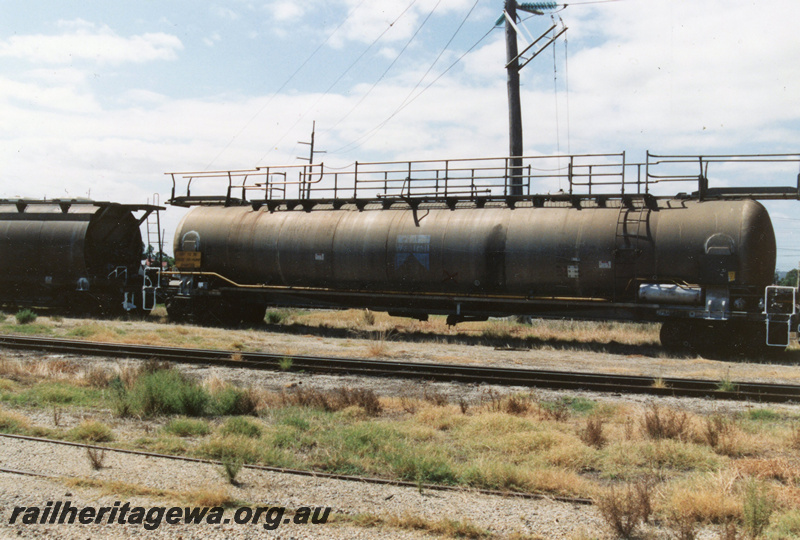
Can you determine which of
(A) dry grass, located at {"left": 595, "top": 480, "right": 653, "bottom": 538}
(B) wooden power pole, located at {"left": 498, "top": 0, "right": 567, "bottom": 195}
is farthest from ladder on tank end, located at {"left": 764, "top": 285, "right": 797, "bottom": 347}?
(A) dry grass, located at {"left": 595, "top": 480, "right": 653, "bottom": 538}

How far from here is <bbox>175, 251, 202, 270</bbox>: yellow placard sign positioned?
79.0 ft

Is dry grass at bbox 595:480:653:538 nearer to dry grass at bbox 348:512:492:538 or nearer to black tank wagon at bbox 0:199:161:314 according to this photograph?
dry grass at bbox 348:512:492:538

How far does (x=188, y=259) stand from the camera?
2428cm

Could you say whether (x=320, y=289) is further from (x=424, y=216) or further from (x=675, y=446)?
(x=675, y=446)

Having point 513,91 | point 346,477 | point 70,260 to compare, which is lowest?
point 346,477

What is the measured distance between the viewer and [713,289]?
1686 cm

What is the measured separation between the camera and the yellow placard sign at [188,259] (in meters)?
24.1

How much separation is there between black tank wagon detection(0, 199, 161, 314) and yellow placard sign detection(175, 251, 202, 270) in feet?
5.17

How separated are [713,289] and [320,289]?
11899 mm

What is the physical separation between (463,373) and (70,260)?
18.8 meters

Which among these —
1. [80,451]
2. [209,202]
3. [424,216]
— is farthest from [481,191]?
[80,451]

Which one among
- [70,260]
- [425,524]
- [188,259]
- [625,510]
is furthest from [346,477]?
[70,260]

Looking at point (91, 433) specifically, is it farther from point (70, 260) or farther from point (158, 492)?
point (70, 260)

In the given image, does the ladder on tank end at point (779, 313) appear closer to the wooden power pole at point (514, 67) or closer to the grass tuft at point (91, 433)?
the wooden power pole at point (514, 67)
